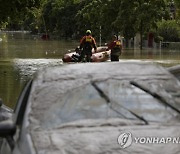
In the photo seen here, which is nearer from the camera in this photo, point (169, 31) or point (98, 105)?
point (98, 105)

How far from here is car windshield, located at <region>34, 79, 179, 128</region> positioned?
520cm

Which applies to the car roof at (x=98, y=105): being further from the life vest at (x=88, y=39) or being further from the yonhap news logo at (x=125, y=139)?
the life vest at (x=88, y=39)

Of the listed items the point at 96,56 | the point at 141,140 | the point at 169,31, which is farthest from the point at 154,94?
the point at 169,31

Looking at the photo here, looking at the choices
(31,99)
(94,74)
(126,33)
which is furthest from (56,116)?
(126,33)

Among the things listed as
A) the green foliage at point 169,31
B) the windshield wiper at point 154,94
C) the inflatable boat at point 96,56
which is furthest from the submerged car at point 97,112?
the green foliage at point 169,31

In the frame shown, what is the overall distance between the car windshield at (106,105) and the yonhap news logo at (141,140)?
40cm

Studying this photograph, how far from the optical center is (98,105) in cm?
534

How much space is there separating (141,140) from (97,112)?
679 mm

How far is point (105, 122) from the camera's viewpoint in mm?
5105

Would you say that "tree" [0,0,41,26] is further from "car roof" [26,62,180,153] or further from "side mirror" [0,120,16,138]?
"side mirror" [0,120,16,138]

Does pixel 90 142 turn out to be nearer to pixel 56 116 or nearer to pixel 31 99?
pixel 56 116

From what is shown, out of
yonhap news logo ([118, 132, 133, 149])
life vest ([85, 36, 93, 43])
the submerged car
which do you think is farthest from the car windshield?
life vest ([85, 36, 93, 43])

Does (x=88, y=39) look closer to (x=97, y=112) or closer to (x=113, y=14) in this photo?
(x=97, y=112)

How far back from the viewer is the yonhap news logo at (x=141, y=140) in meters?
4.68
